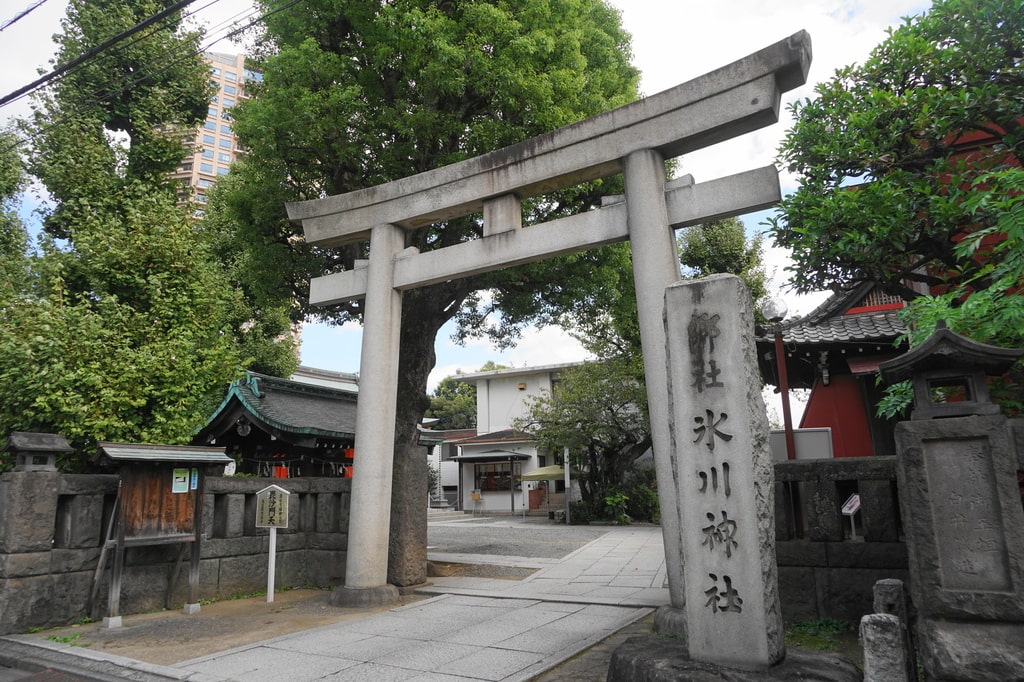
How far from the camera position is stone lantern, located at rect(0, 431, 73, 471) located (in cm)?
729

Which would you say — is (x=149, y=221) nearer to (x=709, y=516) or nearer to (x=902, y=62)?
(x=709, y=516)

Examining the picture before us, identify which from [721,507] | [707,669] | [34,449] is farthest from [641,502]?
[707,669]

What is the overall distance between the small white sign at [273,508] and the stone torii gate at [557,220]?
3.51ft

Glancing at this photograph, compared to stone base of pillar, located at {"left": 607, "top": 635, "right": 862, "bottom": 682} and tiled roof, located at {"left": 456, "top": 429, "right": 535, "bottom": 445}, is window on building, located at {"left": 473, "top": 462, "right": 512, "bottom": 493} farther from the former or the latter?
stone base of pillar, located at {"left": 607, "top": 635, "right": 862, "bottom": 682}

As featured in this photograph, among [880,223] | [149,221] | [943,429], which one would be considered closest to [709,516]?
[943,429]

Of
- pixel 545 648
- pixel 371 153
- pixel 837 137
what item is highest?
pixel 371 153

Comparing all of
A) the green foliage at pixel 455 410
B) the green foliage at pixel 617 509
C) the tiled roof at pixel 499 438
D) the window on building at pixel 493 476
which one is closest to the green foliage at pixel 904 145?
the green foliage at pixel 617 509

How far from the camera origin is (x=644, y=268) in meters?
7.07

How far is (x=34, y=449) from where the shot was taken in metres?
7.34

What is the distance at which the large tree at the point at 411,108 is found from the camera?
9555 mm

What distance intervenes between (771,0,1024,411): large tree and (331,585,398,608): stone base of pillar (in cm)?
684

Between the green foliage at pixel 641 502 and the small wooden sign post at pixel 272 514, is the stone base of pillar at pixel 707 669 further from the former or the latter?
the green foliage at pixel 641 502

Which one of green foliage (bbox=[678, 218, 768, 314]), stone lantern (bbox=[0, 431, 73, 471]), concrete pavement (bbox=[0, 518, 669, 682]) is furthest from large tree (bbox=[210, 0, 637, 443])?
green foliage (bbox=[678, 218, 768, 314])

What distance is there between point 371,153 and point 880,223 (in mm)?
7892
